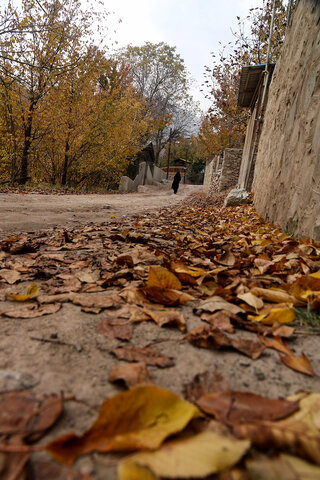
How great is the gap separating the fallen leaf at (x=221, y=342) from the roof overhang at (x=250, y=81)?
25.4ft

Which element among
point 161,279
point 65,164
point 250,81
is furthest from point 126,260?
point 65,164

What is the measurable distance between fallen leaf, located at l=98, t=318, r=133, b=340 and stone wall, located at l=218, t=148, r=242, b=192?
39.5 ft

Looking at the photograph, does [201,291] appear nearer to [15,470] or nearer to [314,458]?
[314,458]

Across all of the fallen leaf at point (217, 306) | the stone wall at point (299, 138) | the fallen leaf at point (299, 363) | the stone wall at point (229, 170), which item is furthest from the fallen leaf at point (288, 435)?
the stone wall at point (229, 170)

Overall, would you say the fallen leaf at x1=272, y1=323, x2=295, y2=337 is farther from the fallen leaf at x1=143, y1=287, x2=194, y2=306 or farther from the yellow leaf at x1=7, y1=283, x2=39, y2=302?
the yellow leaf at x1=7, y1=283, x2=39, y2=302

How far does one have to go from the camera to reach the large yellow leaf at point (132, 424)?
504mm

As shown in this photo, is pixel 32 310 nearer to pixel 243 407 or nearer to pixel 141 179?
pixel 243 407

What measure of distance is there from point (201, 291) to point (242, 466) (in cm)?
91

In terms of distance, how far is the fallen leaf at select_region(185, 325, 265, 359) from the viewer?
0.90 m

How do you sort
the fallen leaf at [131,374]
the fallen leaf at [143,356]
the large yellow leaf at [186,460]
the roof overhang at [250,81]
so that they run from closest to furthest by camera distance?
the large yellow leaf at [186,460] < the fallen leaf at [131,374] < the fallen leaf at [143,356] < the roof overhang at [250,81]

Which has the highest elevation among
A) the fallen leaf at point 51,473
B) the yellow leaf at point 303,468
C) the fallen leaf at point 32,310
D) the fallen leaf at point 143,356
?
the yellow leaf at point 303,468

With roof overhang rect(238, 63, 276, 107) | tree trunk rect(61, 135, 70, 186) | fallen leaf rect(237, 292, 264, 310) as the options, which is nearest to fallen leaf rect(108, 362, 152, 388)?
fallen leaf rect(237, 292, 264, 310)

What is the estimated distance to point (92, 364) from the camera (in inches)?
31.4

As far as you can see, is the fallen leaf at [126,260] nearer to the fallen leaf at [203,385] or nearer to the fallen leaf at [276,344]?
the fallen leaf at [276,344]
